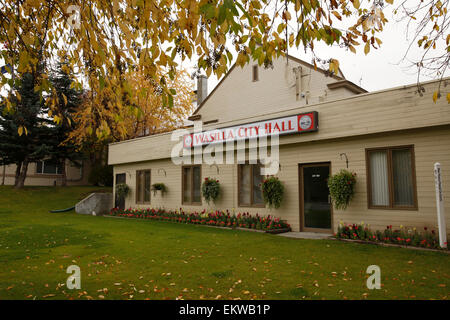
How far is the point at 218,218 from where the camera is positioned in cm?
1273

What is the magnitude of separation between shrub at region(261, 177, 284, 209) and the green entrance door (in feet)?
2.41

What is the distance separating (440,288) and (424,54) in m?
3.43

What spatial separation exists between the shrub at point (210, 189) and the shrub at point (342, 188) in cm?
498

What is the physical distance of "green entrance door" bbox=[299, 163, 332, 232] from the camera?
34.7 feet

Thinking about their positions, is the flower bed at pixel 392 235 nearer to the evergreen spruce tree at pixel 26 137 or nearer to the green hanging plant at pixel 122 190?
the green hanging plant at pixel 122 190

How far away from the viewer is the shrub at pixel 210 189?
1320 centimetres

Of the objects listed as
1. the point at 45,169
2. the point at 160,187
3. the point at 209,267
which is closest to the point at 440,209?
the point at 209,267

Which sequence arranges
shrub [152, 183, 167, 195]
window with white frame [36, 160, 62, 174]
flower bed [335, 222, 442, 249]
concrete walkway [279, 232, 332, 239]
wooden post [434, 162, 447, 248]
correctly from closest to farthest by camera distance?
1. wooden post [434, 162, 447, 248]
2. flower bed [335, 222, 442, 249]
3. concrete walkway [279, 232, 332, 239]
4. shrub [152, 183, 167, 195]
5. window with white frame [36, 160, 62, 174]

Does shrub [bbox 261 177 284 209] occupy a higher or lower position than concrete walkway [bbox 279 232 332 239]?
higher

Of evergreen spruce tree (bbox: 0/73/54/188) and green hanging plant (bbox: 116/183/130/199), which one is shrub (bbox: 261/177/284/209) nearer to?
green hanging plant (bbox: 116/183/130/199)

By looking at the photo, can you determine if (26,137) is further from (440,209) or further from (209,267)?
(440,209)

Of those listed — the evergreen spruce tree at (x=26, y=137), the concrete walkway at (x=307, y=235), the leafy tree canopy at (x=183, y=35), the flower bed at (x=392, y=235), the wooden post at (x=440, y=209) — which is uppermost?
the evergreen spruce tree at (x=26, y=137)

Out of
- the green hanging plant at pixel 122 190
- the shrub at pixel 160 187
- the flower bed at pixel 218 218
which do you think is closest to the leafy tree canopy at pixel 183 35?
the flower bed at pixel 218 218

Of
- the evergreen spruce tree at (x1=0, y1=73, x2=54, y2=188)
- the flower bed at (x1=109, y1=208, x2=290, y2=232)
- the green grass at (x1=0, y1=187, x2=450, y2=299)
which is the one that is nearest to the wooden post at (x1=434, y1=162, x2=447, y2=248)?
the green grass at (x1=0, y1=187, x2=450, y2=299)
